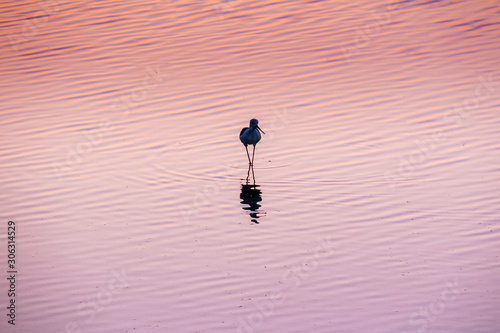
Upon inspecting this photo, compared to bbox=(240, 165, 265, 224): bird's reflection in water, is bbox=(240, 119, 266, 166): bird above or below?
above

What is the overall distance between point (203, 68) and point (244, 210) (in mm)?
8844

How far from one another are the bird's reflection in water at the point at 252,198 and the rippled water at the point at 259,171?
45mm

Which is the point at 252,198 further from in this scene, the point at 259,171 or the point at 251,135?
the point at 251,135

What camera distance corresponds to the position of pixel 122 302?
9359mm

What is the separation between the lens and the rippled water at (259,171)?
9.30 m

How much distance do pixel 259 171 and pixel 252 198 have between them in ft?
5.18

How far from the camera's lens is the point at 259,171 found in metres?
14.6

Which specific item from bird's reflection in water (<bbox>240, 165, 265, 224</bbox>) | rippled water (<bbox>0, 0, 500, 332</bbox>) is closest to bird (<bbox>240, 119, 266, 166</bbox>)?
rippled water (<bbox>0, 0, 500, 332</bbox>)

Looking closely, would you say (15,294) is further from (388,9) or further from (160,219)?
(388,9)

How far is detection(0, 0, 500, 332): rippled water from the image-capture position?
30.5 feet

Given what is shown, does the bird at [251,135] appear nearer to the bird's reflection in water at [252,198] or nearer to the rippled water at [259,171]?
the rippled water at [259,171]

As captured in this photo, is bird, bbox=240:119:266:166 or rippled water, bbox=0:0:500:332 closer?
rippled water, bbox=0:0:500:332

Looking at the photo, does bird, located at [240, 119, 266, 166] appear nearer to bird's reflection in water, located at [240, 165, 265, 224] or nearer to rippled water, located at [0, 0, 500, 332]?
rippled water, located at [0, 0, 500, 332]

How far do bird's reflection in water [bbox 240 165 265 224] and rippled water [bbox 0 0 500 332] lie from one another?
0.15 ft
